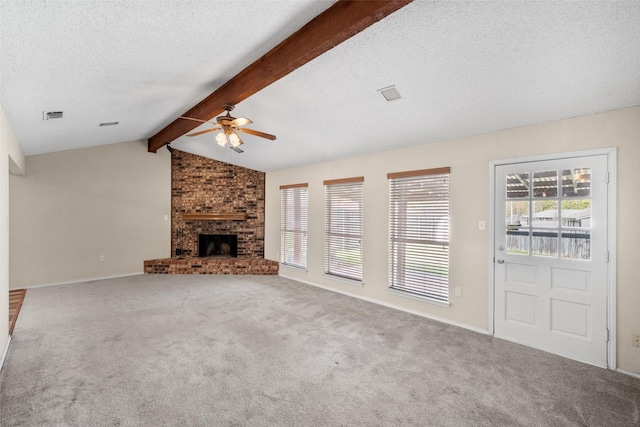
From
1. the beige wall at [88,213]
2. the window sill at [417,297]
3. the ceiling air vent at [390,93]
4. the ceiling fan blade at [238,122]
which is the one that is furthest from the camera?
the beige wall at [88,213]

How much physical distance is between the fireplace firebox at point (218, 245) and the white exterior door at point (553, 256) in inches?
223

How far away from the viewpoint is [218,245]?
7.36m

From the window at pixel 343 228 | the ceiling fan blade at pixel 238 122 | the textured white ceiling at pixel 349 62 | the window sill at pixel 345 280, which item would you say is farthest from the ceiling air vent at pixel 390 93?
the window sill at pixel 345 280

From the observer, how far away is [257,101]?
3.65 m

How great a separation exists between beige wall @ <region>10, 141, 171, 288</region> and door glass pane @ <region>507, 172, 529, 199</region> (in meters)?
6.69

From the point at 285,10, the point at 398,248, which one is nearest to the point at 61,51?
the point at 285,10

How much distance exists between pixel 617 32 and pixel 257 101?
3.24 meters

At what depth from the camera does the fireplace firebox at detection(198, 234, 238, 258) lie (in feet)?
23.5

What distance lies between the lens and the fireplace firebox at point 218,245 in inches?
282

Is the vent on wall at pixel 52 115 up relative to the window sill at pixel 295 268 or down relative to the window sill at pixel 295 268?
up

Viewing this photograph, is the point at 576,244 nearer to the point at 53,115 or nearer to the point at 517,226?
the point at 517,226

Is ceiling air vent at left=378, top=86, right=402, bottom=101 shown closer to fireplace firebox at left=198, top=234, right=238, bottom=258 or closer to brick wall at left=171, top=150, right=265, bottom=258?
brick wall at left=171, top=150, right=265, bottom=258

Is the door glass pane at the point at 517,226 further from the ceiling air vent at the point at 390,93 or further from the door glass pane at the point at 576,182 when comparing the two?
the ceiling air vent at the point at 390,93

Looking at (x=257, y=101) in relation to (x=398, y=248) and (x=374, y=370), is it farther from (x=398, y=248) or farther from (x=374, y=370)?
(x=374, y=370)
